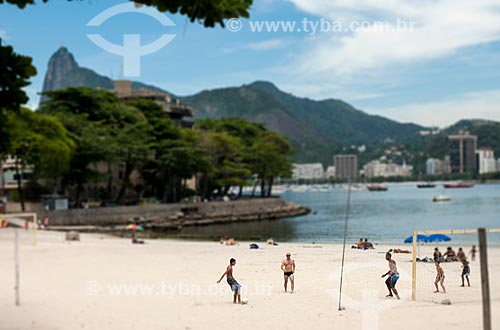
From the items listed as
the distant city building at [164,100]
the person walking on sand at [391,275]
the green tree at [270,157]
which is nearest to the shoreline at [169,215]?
the green tree at [270,157]

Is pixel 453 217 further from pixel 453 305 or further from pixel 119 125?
pixel 453 305

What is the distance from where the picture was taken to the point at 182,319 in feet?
36.2

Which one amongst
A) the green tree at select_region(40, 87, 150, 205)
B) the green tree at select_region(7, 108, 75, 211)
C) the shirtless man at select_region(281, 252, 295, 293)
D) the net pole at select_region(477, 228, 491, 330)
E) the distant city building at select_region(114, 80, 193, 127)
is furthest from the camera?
the distant city building at select_region(114, 80, 193, 127)

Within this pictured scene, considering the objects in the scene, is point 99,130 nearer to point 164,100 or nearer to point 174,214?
point 174,214

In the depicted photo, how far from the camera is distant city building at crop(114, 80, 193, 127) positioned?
68.9 meters

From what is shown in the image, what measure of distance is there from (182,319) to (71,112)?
40.6 meters

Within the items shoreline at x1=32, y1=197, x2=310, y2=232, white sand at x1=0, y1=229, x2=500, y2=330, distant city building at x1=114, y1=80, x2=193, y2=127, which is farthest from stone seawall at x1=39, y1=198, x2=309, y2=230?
white sand at x1=0, y1=229, x2=500, y2=330

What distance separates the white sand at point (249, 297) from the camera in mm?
10586

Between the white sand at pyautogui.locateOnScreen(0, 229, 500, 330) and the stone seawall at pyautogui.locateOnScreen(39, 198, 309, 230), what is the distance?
24.5 m

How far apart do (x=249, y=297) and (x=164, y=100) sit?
198 ft

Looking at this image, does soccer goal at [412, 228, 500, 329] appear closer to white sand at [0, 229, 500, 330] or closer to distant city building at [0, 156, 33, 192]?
white sand at [0, 229, 500, 330]

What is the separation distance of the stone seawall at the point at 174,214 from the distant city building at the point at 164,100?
13260 millimetres

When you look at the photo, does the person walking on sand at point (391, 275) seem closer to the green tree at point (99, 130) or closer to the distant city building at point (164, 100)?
the green tree at point (99, 130)

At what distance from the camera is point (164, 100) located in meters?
71.2
